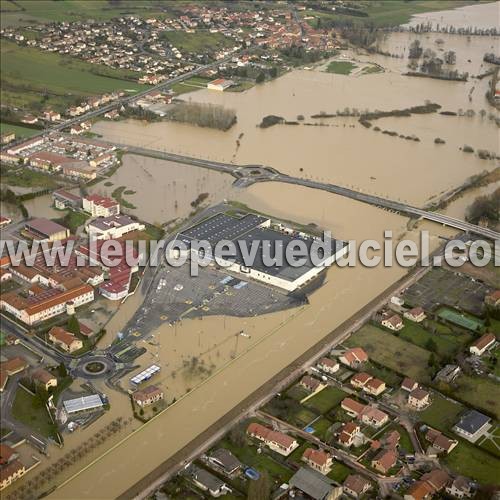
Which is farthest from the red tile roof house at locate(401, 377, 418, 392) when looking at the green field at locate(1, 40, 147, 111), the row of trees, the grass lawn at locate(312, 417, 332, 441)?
the green field at locate(1, 40, 147, 111)

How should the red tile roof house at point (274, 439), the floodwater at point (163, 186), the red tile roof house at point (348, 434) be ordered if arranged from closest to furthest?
the red tile roof house at point (274, 439)
the red tile roof house at point (348, 434)
the floodwater at point (163, 186)

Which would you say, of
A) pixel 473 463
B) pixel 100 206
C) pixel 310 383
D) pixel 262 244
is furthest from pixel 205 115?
pixel 473 463

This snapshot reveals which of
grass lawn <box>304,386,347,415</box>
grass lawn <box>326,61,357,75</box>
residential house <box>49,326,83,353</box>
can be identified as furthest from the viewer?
grass lawn <box>326,61,357,75</box>

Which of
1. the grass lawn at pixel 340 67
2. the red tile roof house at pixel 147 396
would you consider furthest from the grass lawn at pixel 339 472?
the grass lawn at pixel 340 67

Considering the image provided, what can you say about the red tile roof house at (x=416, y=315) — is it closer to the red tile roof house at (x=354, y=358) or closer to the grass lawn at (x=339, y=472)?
the red tile roof house at (x=354, y=358)

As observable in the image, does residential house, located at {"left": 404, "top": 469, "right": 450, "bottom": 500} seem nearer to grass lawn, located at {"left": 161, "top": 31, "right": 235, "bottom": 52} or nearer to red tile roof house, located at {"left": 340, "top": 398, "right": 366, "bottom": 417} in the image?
red tile roof house, located at {"left": 340, "top": 398, "right": 366, "bottom": 417}

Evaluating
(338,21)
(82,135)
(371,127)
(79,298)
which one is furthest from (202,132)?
(338,21)

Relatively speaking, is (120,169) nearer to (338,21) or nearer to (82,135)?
(82,135)
